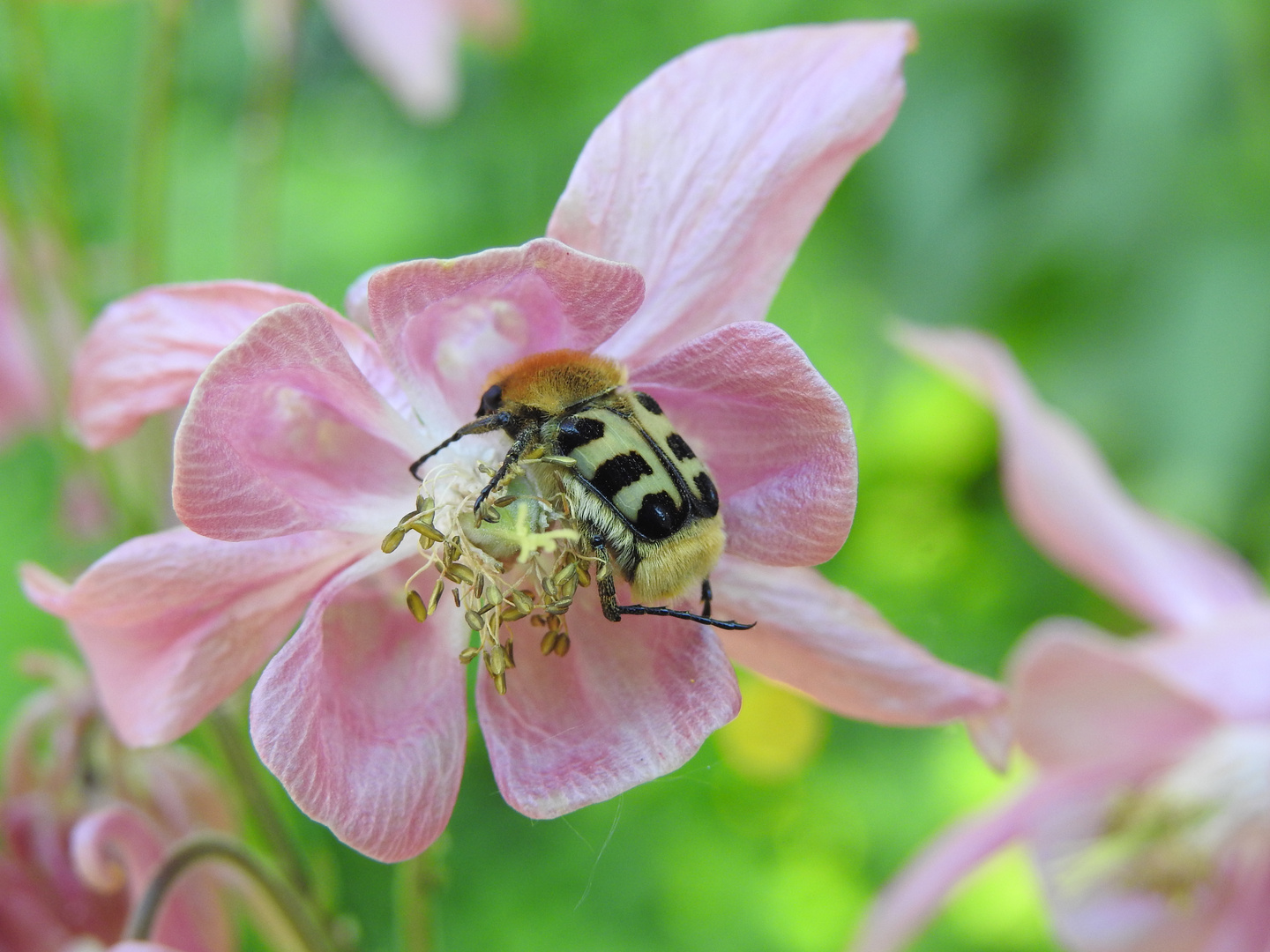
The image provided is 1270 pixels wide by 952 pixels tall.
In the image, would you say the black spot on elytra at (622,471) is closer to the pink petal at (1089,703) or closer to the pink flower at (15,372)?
the pink petal at (1089,703)

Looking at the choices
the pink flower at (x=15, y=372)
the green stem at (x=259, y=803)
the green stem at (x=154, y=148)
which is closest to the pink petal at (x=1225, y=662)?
the green stem at (x=259, y=803)

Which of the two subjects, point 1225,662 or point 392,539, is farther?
point 1225,662

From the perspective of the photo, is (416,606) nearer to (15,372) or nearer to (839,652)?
(839,652)

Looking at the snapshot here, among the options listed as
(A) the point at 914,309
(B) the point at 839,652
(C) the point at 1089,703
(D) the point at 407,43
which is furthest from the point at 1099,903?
(A) the point at 914,309

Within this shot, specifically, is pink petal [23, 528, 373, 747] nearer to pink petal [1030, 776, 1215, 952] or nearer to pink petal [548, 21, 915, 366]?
pink petal [548, 21, 915, 366]

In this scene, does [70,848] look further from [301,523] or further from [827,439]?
[827,439]

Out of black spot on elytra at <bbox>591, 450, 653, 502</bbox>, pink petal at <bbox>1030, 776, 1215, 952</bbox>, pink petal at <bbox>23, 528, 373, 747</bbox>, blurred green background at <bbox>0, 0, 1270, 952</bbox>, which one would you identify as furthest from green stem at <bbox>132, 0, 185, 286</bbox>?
blurred green background at <bbox>0, 0, 1270, 952</bbox>
